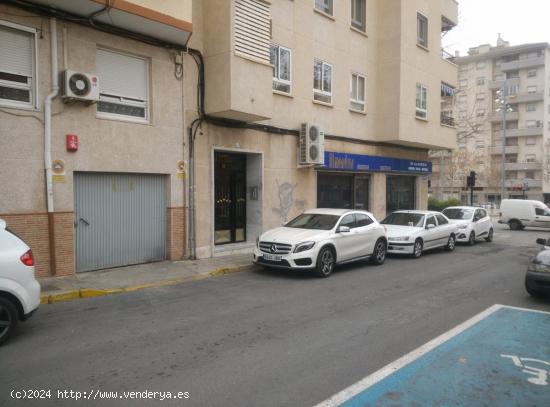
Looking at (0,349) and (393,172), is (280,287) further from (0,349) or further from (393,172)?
(393,172)

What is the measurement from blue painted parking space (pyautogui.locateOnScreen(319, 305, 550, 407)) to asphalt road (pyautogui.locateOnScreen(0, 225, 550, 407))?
227mm

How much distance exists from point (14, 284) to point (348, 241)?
762cm

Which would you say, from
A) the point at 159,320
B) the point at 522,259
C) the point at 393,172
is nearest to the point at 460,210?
the point at 393,172

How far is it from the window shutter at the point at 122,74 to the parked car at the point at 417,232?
28.5 feet

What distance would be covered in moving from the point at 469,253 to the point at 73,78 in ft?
44.6

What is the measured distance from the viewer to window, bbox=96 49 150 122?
32.9ft

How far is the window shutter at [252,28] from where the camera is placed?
461 inches

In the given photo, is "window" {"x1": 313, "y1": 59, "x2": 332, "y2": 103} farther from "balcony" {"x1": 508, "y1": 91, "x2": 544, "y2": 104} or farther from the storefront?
"balcony" {"x1": 508, "y1": 91, "x2": 544, "y2": 104}

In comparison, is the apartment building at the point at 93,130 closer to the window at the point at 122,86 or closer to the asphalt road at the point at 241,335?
the window at the point at 122,86

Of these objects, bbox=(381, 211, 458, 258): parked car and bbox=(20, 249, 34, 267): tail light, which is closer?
bbox=(20, 249, 34, 267): tail light

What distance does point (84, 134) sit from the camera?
31.1 ft

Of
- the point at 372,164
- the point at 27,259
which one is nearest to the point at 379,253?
the point at 372,164

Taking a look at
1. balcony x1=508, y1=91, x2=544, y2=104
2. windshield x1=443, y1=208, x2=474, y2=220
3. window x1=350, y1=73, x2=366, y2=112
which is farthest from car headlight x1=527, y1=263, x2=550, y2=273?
balcony x1=508, y1=91, x2=544, y2=104

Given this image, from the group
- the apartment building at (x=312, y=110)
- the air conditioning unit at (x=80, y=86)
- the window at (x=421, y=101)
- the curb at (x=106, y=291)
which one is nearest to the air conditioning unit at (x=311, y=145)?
the apartment building at (x=312, y=110)
